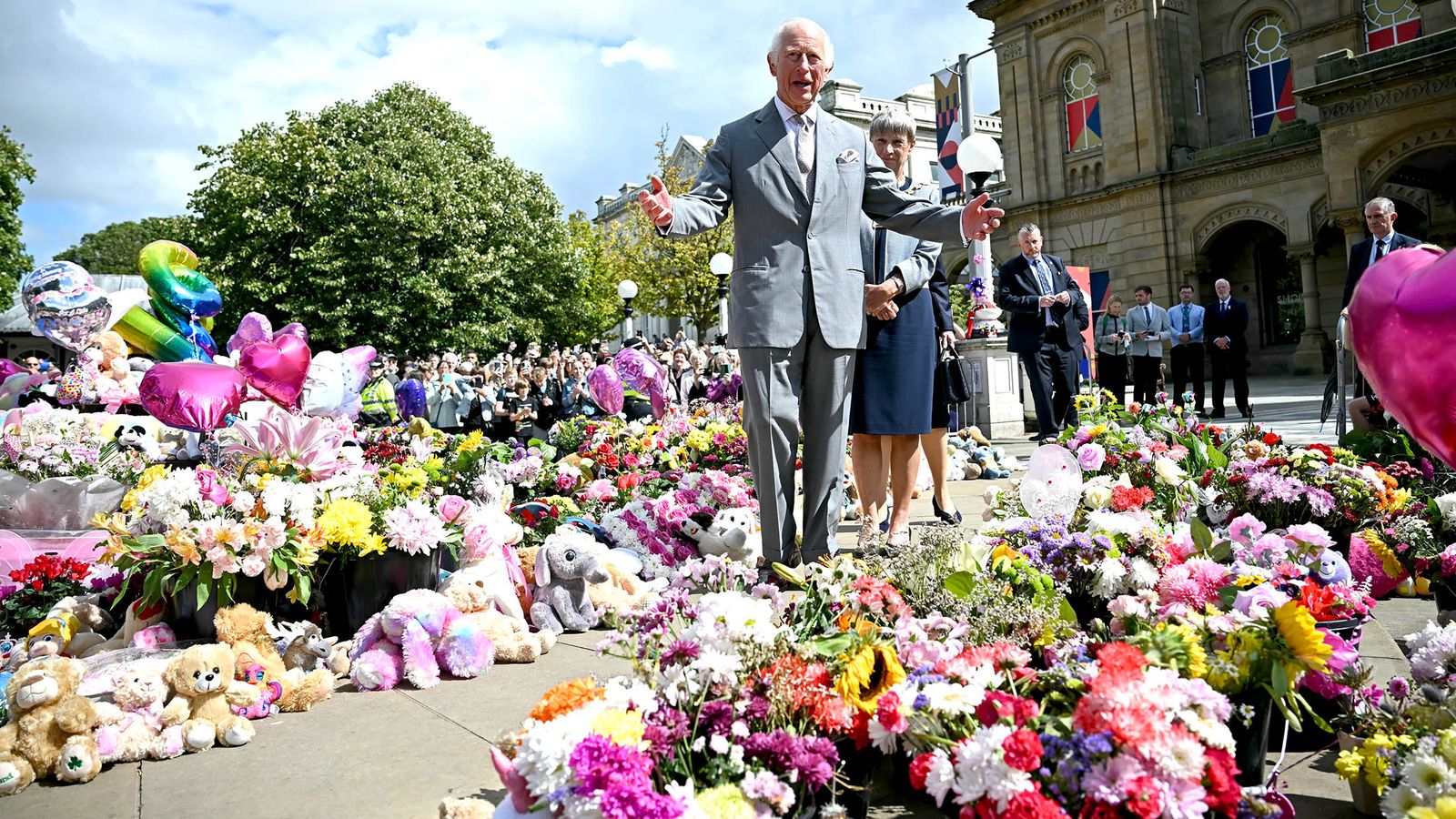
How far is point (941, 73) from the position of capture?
Result: 841 inches

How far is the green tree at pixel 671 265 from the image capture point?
1406 inches

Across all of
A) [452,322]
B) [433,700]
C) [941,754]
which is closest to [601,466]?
[433,700]

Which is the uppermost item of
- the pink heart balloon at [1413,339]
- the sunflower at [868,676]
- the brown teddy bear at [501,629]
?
the pink heart balloon at [1413,339]

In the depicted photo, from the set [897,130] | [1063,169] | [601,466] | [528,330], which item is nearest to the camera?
[897,130]

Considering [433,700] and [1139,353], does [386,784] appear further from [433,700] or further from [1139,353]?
[1139,353]

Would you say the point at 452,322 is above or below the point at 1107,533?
above

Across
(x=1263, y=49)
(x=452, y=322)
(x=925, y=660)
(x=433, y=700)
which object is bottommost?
(x=433, y=700)

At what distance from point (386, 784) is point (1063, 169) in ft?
102

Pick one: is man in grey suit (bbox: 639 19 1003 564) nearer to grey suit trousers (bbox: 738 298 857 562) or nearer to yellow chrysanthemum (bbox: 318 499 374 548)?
grey suit trousers (bbox: 738 298 857 562)

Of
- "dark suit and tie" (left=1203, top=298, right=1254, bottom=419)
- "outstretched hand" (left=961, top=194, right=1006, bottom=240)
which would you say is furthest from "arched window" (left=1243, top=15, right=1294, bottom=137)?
"outstretched hand" (left=961, top=194, right=1006, bottom=240)

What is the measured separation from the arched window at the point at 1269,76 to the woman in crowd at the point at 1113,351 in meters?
16.3

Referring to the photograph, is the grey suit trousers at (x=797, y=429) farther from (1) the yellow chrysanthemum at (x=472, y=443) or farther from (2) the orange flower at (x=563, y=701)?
(1) the yellow chrysanthemum at (x=472, y=443)

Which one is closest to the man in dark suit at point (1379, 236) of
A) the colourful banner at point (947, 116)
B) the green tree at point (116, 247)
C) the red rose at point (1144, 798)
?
the red rose at point (1144, 798)

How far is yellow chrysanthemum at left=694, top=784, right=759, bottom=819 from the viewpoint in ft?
5.90
